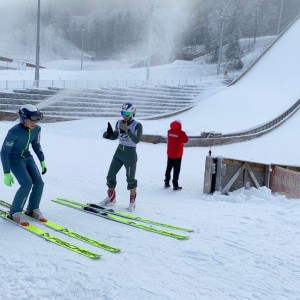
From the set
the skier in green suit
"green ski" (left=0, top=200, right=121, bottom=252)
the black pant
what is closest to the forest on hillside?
the black pant

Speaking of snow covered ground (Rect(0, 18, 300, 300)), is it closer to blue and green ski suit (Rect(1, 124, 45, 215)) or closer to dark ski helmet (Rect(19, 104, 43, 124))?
blue and green ski suit (Rect(1, 124, 45, 215))

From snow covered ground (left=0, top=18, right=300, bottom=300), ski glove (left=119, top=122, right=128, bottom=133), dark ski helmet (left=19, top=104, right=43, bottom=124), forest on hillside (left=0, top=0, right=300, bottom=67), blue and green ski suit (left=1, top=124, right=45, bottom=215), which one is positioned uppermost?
forest on hillside (left=0, top=0, right=300, bottom=67)

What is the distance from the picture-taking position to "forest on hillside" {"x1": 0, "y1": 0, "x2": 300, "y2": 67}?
3280 inches

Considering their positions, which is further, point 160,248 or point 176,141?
point 176,141

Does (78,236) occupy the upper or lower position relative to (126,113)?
lower


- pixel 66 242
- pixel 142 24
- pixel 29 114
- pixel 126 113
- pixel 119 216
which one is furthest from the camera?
pixel 142 24

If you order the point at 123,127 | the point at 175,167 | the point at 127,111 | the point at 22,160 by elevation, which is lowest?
the point at 175,167

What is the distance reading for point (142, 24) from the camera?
115 m

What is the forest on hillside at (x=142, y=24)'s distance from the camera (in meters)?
83.3

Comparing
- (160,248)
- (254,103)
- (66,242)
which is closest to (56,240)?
(66,242)

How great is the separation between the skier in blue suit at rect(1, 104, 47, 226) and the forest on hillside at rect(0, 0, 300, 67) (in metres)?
52.3

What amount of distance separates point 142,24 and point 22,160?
377 feet

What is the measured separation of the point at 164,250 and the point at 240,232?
1364 millimetres

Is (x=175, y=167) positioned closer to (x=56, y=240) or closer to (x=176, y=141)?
(x=176, y=141)
